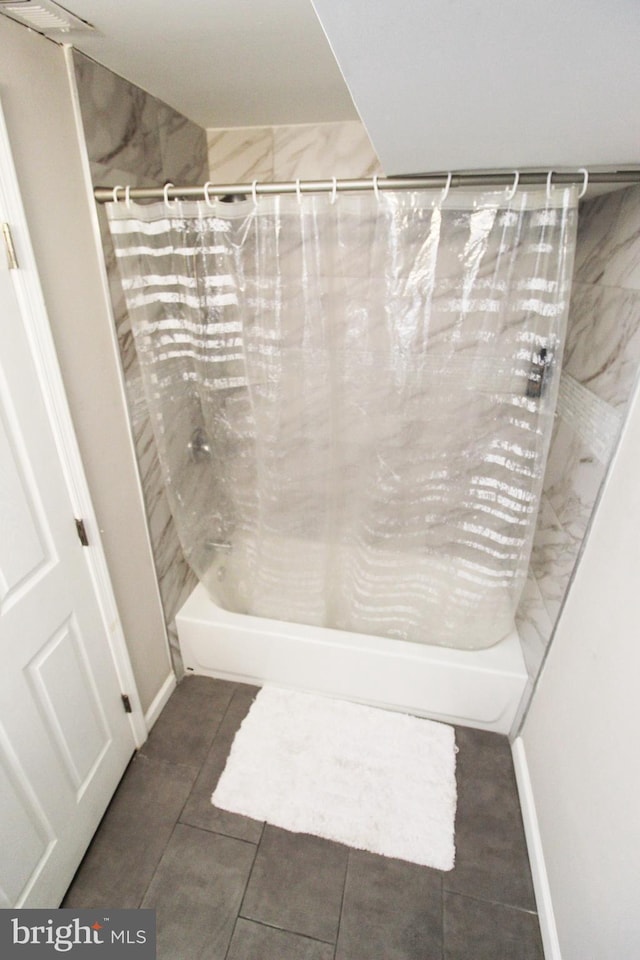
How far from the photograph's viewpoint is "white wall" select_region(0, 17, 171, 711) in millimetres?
1011

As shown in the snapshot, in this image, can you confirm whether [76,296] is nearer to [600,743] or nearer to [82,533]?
[82,533]

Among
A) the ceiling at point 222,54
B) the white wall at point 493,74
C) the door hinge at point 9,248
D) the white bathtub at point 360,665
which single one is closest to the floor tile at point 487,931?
the white bathtub at point 360,665

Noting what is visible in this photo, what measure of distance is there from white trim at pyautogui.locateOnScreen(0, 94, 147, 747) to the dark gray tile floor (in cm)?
A: 49

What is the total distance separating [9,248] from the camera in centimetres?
98

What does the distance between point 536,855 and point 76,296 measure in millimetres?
2123

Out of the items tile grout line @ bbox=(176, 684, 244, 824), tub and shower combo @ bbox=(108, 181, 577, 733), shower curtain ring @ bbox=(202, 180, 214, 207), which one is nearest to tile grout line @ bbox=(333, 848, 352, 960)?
tile grout line @ bbox=(176, 684, 244, 824)

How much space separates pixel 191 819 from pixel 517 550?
1427mm

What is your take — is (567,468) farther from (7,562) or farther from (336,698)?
(7,562)

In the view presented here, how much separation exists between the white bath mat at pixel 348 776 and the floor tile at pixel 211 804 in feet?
0.08

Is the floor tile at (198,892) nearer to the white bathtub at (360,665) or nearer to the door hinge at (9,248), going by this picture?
the white bathtub at (360,665)

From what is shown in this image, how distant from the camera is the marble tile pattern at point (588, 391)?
1201 mm

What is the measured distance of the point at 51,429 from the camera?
1.14m

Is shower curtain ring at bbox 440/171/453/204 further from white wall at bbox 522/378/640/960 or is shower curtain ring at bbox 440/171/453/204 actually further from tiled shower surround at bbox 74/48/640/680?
white wall at bbox 522/378/640/960

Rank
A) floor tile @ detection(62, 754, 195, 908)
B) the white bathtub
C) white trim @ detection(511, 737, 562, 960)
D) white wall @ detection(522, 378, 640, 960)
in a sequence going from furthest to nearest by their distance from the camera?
the white bathtub, floor tile @ detection(62, 754, 195, 908), white trim @ detection(511, 737, 562, 960), white wall @ detection(522, 378, 640, 960)
